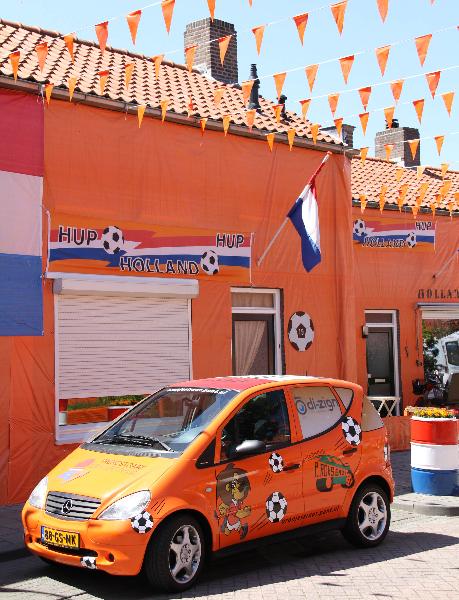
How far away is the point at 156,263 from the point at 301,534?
576 cm

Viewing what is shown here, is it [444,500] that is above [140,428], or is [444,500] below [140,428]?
below

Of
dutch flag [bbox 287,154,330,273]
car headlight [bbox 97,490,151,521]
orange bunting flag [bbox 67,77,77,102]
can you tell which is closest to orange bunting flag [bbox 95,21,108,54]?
orange bunting flag [bbox 67,77,77,102]

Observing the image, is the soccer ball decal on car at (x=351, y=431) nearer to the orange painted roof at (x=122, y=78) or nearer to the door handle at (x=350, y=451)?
the door handle at (x=350, y=451)

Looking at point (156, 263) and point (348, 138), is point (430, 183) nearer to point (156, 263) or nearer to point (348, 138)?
point (348, 138)

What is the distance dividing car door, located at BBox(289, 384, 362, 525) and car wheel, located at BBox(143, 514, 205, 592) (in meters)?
1.36

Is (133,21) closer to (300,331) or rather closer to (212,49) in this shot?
(300,331)

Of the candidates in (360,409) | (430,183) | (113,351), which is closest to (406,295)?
(430,183)

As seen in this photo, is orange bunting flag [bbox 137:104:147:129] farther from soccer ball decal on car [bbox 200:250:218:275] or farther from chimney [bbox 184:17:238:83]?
chimney [bbox 184:17:238:83]

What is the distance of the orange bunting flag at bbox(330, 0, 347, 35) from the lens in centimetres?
862

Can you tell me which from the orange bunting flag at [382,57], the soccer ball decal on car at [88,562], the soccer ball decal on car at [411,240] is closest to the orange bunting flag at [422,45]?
the orange bunting flag at [382,57]

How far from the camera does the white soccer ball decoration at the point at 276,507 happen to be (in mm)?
7480

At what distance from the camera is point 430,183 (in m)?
21.8

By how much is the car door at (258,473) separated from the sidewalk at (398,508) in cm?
242

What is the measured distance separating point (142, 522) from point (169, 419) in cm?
135
